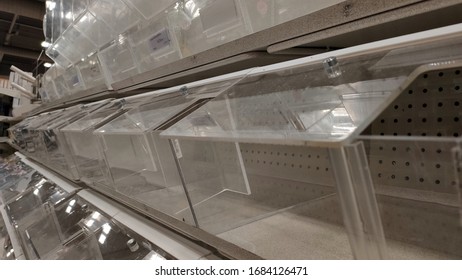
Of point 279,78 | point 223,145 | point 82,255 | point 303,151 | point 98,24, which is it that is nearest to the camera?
point 279,78

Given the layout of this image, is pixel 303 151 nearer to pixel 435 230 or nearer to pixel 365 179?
pixel 435 230

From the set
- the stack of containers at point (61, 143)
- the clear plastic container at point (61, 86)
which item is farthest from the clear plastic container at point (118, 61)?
the clear plastic container at point (61, 86)

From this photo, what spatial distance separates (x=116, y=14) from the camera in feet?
5.01

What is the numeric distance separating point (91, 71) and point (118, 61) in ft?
2.07

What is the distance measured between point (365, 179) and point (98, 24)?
6.39 ft

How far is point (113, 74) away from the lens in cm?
181

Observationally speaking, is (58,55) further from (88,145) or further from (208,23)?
(208,23)

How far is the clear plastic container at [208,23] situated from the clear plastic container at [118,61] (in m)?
0.52

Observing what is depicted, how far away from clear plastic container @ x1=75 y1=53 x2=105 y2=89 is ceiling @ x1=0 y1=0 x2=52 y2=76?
3.22 meters

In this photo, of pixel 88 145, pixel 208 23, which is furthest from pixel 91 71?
pixel 208 23

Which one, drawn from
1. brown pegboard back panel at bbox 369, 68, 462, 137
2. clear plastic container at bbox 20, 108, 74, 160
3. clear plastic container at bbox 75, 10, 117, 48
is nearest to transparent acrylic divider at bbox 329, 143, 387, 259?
brown pegboard back panel at bbox 369, 68, 462, 137

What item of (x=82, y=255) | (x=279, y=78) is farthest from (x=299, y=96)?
(x=82, y=255)
